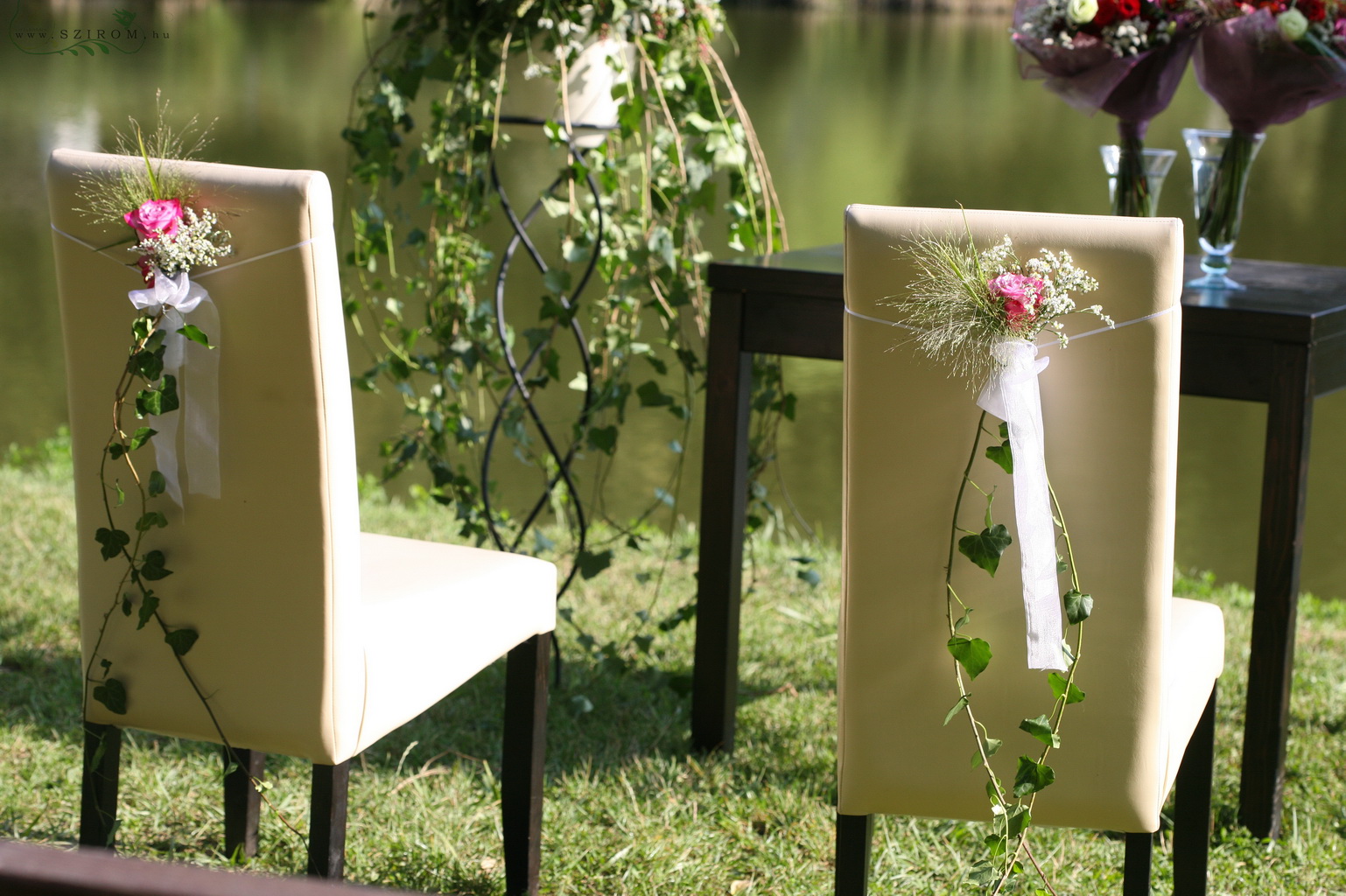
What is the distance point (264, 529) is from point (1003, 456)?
2.43 ft

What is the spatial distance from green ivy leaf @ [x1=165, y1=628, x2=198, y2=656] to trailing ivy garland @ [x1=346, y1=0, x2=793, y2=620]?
0.97 m

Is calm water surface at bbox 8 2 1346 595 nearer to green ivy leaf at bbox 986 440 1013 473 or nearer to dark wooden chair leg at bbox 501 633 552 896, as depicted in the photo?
dark wooden chair leg at bbox 501 633 552 896

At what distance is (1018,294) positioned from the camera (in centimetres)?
116

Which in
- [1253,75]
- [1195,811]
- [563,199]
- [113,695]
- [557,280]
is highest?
[1253,75]

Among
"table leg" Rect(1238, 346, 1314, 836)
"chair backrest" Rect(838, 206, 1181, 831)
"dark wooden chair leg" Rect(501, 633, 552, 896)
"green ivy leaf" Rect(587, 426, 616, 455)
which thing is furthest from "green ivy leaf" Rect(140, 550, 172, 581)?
"table leg" Rect(1238, 346, 1314, 836)

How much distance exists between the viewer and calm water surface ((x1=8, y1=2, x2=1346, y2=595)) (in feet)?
14.7

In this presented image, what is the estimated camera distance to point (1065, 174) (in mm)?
9992

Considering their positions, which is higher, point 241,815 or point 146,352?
point 146,352

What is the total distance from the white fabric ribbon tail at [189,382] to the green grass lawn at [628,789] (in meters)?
0.69

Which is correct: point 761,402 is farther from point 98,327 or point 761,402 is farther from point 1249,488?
point 1249,488

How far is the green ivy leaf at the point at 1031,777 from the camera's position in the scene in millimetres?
1263

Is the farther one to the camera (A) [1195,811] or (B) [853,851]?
(A) [1195,811]

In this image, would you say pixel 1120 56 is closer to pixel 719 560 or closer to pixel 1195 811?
pixel 719 560

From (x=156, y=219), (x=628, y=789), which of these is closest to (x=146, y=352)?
(x=156, y=219)
